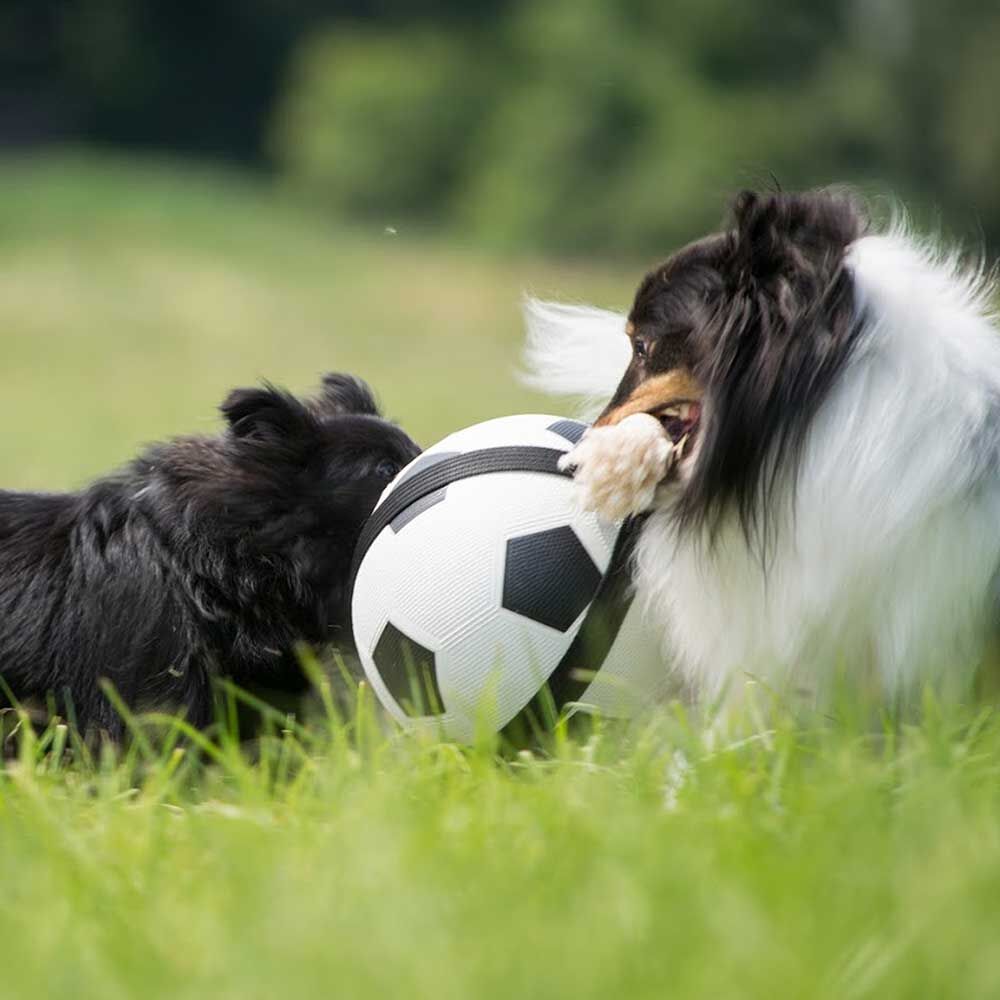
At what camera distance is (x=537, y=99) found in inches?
1406

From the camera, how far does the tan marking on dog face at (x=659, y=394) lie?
3.38 metres

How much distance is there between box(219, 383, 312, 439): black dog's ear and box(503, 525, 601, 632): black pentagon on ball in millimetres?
1039

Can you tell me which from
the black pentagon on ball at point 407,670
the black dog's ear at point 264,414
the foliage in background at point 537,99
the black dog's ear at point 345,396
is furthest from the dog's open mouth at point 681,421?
the foliage in background at point 537,99

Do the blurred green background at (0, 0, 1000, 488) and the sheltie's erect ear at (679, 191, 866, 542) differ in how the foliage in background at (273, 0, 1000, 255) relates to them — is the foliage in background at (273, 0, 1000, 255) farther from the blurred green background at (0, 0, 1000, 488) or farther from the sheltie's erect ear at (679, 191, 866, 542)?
the sheltie's erect ear at (679, 191, 866, 542)

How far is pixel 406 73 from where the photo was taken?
124 feet

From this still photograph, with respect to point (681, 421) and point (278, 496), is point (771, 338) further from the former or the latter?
point (278, 496)

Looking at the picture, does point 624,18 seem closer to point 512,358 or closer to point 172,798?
point 512,358

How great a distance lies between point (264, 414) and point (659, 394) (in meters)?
1.38

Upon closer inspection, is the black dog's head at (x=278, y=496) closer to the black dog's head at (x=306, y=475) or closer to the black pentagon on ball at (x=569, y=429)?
the black dog's head at (x=306, y=475)

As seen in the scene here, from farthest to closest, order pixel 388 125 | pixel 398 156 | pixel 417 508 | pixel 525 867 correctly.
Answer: pixel 398 156 → pixel 388 125 → pixel 417 508 → pixel 525 867

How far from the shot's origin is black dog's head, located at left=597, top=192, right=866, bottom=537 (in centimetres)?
323

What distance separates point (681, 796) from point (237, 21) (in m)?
42.7

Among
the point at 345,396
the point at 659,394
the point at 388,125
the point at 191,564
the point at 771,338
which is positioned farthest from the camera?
the point at 388,125

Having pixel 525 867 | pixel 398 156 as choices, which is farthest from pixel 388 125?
pixel 525 867
